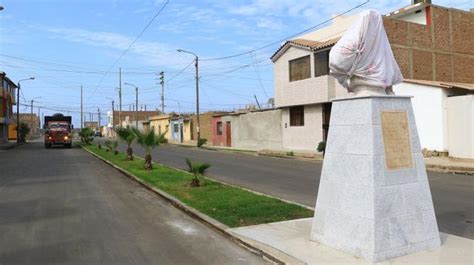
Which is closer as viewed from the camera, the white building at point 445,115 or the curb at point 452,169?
the curb at point 452,169

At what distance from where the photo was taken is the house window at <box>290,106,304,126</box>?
33.3 meters

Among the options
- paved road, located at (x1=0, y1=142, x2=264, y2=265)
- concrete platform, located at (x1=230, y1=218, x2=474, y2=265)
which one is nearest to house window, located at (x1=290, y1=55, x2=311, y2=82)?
paved road, located at (x1=0, y1=142, x2=264, y2=265)

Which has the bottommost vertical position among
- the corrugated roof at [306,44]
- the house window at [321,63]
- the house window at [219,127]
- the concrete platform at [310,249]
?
the concrete platform at [310,249]

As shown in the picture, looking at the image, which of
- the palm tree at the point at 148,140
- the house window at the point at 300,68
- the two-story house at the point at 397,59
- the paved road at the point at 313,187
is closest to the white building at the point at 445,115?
the two-story house at the point at 397,59

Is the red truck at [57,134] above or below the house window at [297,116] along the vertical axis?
below

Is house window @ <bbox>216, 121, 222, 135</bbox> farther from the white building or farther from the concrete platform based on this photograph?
the concrete platform

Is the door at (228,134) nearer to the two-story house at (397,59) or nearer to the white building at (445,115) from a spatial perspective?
the two-story house at (397,59)

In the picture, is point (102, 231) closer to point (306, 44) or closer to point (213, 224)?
point (213, 224)

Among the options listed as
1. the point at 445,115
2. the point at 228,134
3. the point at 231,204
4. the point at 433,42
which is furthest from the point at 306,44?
the point at 231,204

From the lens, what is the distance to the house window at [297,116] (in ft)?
109

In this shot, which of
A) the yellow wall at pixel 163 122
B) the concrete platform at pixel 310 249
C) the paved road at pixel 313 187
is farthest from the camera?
the yellow wall at pixel 163 122

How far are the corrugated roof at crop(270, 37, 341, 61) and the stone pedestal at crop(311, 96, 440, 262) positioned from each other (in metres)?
22.1

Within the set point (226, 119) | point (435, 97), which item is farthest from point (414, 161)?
point (226, 119)

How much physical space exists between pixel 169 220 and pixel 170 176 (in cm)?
743
